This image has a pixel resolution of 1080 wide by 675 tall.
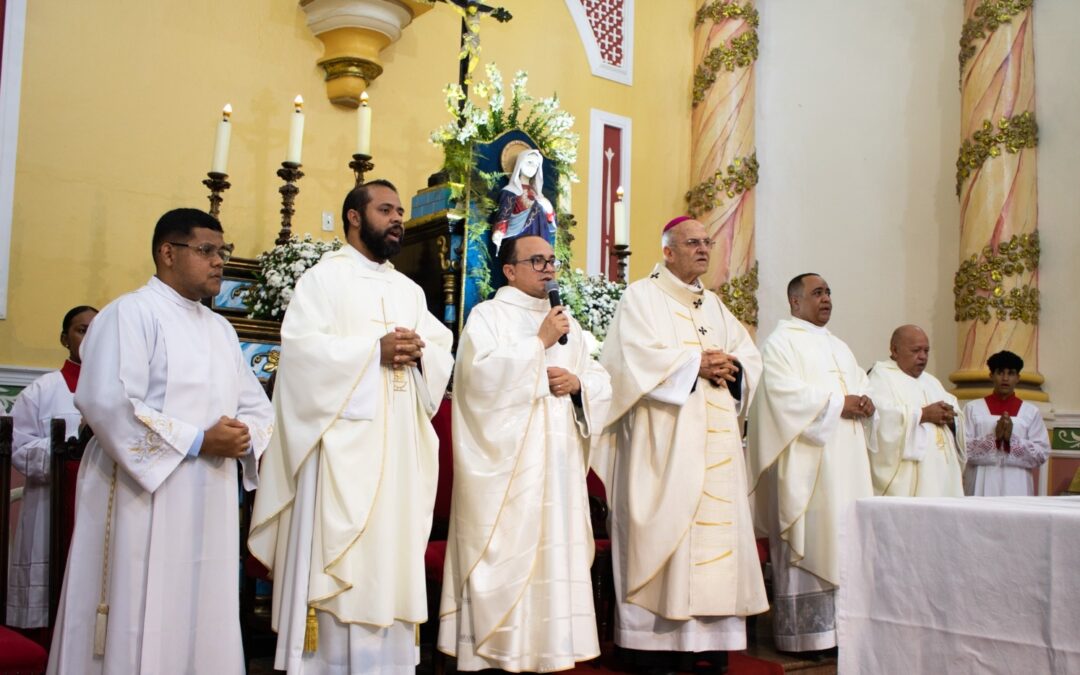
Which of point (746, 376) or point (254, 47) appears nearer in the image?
point (746, 376)

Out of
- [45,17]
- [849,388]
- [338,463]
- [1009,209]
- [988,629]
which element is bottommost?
[988,629]

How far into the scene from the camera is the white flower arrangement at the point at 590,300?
712cm

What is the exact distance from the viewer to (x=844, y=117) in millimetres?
10273

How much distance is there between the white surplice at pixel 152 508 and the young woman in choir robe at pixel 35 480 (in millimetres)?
1742

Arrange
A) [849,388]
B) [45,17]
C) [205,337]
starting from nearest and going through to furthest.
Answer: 1. [205,337]
2. [849,388]
3. [45,17]

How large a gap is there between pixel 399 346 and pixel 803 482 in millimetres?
2608

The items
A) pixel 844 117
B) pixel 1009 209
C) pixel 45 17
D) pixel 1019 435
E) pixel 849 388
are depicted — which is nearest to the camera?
pixel 849 388

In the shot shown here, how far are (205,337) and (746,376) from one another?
8.80 ft

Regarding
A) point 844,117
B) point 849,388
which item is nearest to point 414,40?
point 844,117

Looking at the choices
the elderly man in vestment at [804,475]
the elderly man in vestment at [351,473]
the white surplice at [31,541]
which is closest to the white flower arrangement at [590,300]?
the elderly man in vestment at [804,475]

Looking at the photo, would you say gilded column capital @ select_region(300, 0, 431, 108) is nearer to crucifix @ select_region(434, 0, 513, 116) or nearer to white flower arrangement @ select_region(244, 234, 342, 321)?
crucifix @ select_region(434, 0, 513, 116)

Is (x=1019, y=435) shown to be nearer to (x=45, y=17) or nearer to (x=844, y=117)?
(x=844, y=117)

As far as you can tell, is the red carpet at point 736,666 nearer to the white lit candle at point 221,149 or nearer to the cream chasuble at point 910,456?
the cream chasuble at point 910,456

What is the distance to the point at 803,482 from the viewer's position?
19.4 feet
